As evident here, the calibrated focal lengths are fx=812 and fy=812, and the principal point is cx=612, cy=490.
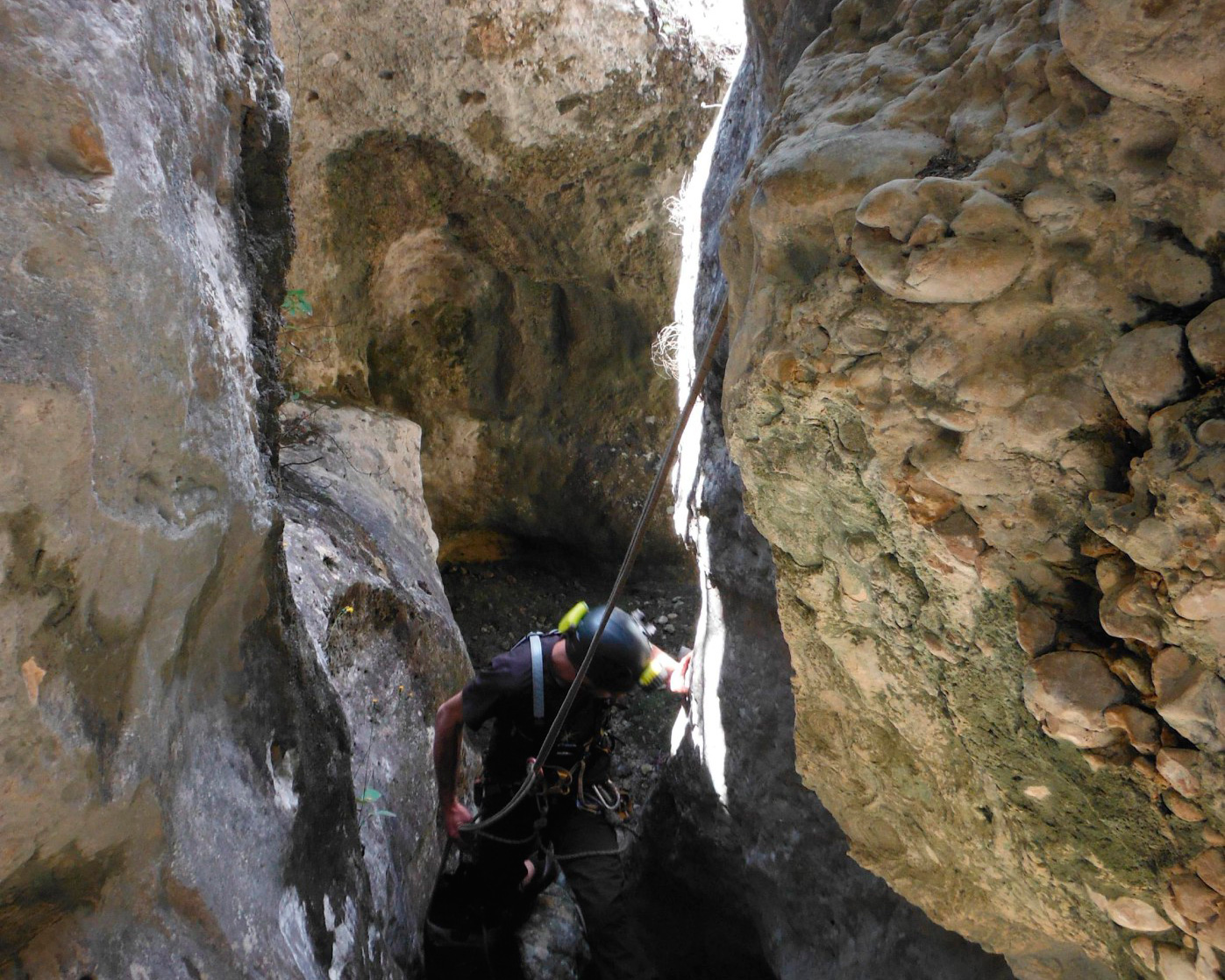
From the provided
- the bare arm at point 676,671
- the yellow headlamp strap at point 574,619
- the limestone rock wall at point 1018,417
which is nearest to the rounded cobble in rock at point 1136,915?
the limestone rock wall at point 1018,417

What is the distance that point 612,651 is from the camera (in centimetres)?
228

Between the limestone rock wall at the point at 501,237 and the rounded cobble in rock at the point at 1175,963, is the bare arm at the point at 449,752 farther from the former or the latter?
the limestone rock wall at the point at 501,237

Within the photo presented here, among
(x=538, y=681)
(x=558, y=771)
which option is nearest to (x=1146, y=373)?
(x=538, y=681)

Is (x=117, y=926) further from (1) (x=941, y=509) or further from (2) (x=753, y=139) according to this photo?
(2) (x=753, y=139)

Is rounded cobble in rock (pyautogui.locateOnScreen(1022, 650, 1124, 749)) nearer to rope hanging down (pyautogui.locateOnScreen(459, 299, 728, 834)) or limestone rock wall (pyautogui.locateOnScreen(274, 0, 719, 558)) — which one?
rope hanging down (pyautogui.locateOnScreen(459, 299, 728, 834))

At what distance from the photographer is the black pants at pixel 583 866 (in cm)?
256

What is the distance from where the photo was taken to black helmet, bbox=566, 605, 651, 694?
225cm

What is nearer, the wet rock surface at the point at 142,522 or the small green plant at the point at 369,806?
the wet rock surface at the point at 142,522

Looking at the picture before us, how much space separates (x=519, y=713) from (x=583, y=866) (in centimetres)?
73

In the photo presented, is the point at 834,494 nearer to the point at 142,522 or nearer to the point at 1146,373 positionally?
the point at 1146,373

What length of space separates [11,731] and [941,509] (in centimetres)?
106

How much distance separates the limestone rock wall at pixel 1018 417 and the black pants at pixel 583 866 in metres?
1.61

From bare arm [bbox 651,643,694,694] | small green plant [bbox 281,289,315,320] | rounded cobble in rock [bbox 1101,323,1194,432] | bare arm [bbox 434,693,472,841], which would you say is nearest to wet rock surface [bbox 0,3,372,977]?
bare arm [bbox 434,693,472,841]

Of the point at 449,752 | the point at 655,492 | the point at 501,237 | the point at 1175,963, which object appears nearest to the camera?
the point at 1175,963
